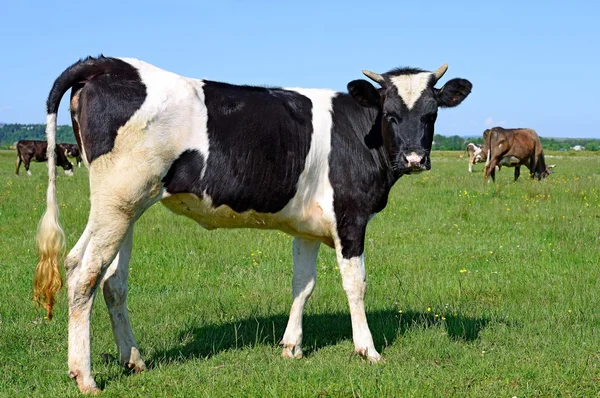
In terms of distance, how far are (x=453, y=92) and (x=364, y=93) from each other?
3.59 ft

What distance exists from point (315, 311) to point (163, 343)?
2.04 meters

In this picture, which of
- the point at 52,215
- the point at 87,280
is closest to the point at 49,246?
the point at 52,215

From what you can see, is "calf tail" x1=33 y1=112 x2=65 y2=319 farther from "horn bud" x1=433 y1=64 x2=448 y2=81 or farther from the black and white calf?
Answer: "horn bud" x1=433 y1=64 x2=448 y2=81

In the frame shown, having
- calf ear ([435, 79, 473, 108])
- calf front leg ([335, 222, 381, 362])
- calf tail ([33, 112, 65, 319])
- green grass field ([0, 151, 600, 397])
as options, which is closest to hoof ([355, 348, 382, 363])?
calf front leg ([335, 222, 381, 362])

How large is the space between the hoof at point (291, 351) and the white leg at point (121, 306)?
4.39ft

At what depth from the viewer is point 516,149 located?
2741 cm

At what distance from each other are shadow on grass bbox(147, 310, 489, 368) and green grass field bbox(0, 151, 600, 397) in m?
0.03

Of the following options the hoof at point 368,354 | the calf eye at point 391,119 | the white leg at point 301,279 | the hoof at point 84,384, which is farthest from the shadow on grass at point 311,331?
the calf eye at point 391,119

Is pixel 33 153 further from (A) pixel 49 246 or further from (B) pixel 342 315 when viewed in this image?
(A) pixel 49 246

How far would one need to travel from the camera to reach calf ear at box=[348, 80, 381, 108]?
6.56 metres

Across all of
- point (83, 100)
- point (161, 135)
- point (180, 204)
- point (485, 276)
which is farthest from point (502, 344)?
point (83, 100)

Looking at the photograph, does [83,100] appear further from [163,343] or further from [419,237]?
[419,237]

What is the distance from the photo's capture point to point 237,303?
833 cm

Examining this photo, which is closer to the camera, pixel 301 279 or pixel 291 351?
pixel 291 351
